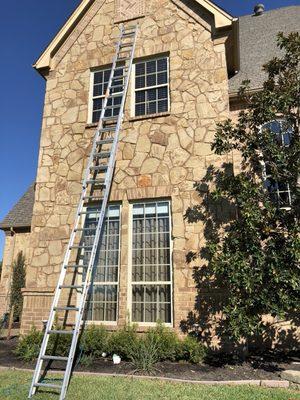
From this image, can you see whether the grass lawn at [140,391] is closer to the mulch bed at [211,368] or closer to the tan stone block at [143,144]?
the mulch bed at [211,368]

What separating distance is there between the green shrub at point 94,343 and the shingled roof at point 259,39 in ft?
25.7

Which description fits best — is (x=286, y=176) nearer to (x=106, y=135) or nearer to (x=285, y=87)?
(x=285, y=87)

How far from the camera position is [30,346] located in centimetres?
816

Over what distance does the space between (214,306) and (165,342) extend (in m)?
1.27

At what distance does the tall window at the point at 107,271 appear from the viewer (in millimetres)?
8695

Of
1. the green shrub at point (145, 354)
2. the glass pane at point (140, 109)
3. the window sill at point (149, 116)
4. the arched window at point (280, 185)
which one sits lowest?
the green shrub at point (145, 354)

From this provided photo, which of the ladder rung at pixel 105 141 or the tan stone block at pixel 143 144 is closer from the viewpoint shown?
the ladder rung at pixel 105 141

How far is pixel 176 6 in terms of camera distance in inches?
405

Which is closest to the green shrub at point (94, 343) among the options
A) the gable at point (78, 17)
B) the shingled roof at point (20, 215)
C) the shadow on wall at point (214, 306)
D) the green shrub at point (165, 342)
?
the green shrub at point (165, 342)

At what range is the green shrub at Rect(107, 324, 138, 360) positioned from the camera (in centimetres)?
759

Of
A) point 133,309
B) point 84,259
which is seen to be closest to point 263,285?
point 133,309

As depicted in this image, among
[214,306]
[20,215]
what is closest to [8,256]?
[20,215]

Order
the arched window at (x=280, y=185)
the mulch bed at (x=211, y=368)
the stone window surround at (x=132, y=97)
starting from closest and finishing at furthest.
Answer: the mulch bed at (x=211, y=368) → the arched window at (x=280, y=185) → the stone window surround at (x=132, y=97)

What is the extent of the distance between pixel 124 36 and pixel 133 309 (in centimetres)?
736
